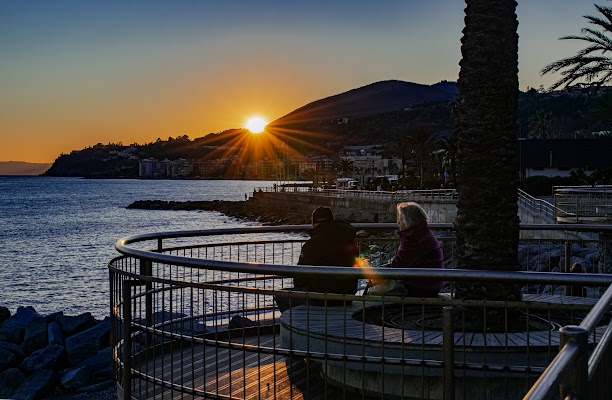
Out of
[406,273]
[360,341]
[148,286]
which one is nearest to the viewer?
[406,273]

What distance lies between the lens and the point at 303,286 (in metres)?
6.58

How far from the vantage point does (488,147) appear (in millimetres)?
5852

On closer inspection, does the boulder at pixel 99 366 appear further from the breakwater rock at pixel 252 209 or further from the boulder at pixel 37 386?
the breakwater rock at pixel 252 209

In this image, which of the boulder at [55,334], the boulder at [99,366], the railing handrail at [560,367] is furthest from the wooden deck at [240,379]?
the boulder at [55,334]

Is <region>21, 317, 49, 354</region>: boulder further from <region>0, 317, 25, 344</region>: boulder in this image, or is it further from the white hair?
Answer: the white hair

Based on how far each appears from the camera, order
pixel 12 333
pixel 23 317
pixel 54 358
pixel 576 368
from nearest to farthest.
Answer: pixel 576 368
pixel 54 358
pixel 12 333
pixel 23 317

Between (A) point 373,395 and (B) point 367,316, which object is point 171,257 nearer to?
(A) point 373,395

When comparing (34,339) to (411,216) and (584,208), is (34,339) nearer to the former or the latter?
(411,216)

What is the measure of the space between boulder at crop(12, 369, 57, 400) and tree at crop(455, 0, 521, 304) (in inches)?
327

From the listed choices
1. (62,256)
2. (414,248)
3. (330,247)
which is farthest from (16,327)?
(62,256)

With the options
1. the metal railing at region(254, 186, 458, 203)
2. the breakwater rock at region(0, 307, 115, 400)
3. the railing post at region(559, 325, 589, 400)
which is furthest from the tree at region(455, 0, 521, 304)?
the metal railing at region(254, 186, 458, 203)

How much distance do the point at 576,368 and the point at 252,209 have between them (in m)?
95.5

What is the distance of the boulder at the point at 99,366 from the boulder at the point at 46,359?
70cm

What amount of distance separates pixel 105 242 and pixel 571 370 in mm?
59324
